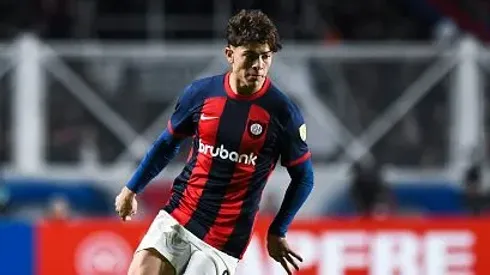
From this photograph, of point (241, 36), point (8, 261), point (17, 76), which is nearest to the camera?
point (241, 36)

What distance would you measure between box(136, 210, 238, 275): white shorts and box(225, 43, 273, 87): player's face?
0.82m

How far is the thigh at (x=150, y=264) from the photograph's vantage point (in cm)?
760

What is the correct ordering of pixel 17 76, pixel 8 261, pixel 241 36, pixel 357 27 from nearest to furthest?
pixel 241 36
pixel 8 261
pixel 17 76
pixel 357 27

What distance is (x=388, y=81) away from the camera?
1591cm

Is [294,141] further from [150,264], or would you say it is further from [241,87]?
[150,264]

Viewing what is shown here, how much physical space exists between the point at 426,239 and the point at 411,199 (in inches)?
123

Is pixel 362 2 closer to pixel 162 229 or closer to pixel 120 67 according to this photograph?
pixel 120 67

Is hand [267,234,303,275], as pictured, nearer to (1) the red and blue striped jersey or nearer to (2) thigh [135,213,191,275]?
(1) the red and blue striped jersey

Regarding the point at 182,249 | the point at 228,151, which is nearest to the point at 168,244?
the point at 182,249

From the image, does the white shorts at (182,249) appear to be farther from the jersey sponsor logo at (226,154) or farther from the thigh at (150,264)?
the jersey sponsor logo at (226,154)

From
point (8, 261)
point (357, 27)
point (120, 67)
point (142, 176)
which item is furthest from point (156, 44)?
point (142, 176)

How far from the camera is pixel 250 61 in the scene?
7.34 metres

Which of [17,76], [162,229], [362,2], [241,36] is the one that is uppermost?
[362,2]

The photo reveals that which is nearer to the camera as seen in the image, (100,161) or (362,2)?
(100,161)
